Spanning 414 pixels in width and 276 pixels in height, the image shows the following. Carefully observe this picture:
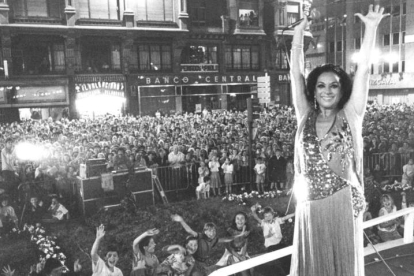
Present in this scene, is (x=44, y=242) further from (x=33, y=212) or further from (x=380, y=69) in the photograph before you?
(x=380, y=69)

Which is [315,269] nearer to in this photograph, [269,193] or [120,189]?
[120,189]

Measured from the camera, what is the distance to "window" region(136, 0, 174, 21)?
2959cm

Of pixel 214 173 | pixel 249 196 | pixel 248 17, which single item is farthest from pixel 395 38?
pixel 214 173

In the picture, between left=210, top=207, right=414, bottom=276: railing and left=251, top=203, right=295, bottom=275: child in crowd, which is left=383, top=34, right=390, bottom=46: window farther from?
left=210, top=207, right=414, bottom=276: railing

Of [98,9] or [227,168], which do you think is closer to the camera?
[227,168]

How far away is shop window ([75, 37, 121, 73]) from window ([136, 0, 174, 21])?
9.35 ft

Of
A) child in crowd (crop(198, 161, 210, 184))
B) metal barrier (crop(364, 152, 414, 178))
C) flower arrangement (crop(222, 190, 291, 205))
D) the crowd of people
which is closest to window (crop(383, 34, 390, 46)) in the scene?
the crowd of people

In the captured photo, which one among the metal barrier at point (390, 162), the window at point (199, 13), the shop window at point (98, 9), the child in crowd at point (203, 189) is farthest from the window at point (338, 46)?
the child in crowd at point (203, 189)

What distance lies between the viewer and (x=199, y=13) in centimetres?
3241

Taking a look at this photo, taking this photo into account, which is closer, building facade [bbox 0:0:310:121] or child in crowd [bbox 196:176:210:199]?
child in crowd [bbox 196:176:210:199]

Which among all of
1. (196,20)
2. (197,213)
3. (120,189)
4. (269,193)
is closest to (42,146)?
(120,189)

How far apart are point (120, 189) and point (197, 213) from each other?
209 centimetres

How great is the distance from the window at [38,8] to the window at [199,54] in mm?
9598

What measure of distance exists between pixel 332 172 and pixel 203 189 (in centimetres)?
937
